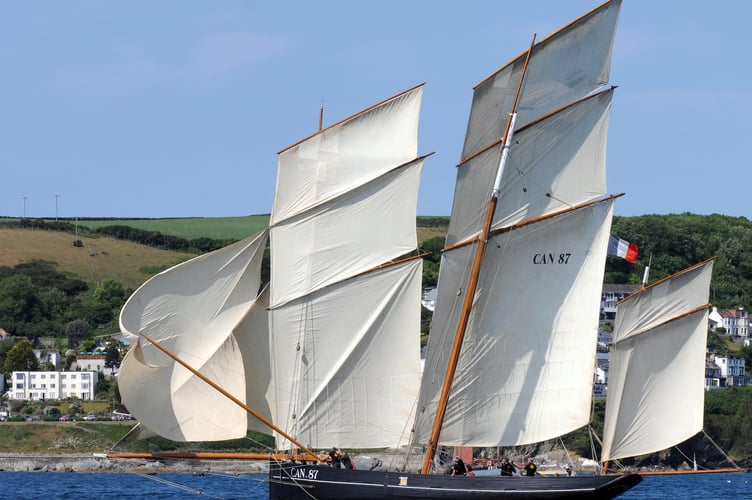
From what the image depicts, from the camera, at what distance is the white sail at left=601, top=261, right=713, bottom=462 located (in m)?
60.8

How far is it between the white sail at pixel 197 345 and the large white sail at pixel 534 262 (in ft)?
25.4

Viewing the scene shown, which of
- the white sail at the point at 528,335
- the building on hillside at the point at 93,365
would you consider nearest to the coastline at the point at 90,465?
the building on hillside at the point at 93,365

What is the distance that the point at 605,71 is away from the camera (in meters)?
55.2

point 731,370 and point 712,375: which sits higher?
point 731,370

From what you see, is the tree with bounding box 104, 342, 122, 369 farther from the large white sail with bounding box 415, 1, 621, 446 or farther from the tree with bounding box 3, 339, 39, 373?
the large white sail with bounding box 415, 1, 621, 446

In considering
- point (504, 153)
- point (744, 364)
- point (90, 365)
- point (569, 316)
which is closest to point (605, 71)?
point (504, 153)

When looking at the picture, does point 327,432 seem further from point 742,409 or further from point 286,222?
point 742,409

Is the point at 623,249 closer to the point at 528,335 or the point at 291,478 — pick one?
the point at 528,335

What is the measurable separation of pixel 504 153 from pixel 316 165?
28.3 feet

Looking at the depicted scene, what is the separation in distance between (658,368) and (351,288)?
14.2m

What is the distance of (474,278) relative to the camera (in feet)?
178

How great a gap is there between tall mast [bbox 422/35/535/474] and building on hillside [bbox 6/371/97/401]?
115m

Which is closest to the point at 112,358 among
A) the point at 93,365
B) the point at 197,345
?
the point at 93,365

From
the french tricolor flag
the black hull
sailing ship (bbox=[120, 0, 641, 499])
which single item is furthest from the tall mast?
the french tricolor flag
